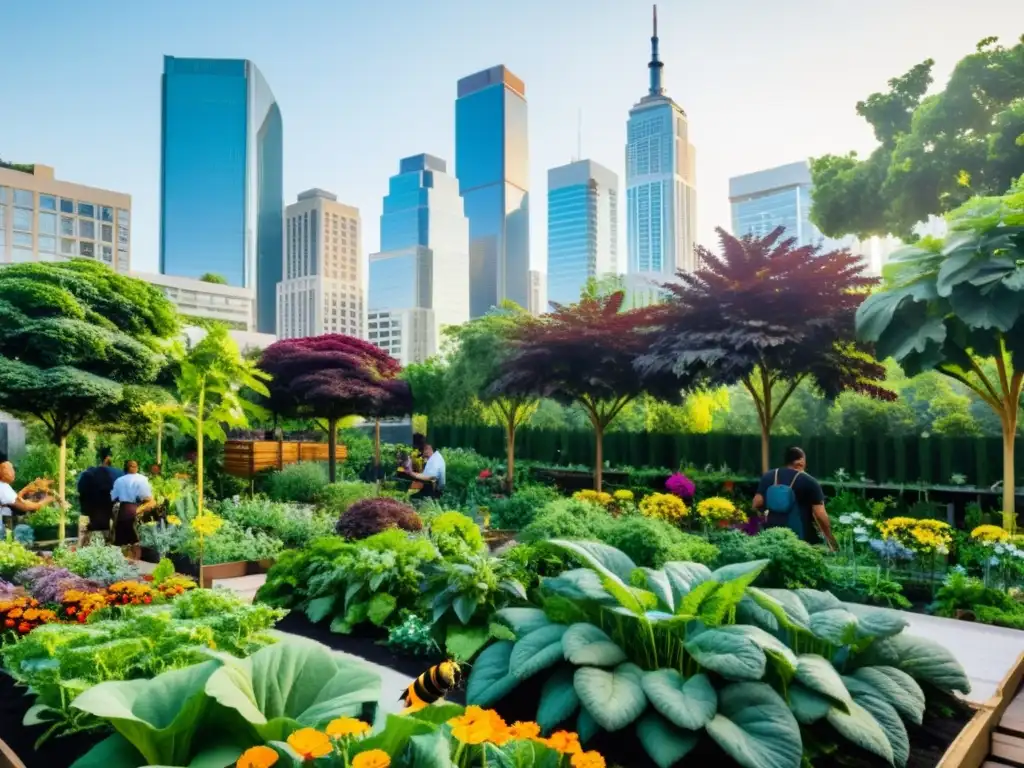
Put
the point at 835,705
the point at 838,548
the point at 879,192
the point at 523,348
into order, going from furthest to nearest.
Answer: the point at 879,192, the point at 523,348, the point at 838,548, the point at 835,705

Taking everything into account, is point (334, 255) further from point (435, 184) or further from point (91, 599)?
point (91, 599)

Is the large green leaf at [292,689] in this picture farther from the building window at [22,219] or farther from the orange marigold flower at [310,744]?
the building window at [22,219]

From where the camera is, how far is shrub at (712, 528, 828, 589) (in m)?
4.94

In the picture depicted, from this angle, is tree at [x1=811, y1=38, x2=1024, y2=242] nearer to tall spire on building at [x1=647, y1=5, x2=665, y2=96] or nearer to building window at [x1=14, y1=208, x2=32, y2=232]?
building window at [x1=14, y1=208, x2=32, y2=232]

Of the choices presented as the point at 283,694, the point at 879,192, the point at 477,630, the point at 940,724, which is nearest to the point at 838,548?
the point at 940,724

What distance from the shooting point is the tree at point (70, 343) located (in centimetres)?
809

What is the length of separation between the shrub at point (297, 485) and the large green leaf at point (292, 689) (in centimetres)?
913

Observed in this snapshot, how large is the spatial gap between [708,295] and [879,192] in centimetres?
988

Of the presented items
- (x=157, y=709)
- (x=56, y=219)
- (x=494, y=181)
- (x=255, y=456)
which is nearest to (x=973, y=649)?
(x=157, y=709)

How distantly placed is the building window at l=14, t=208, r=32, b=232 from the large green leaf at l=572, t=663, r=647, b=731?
273 feet

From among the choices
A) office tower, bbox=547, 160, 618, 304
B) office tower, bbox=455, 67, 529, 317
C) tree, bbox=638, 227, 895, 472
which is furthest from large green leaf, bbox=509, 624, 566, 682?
office tower, bbox=455, 67, 529, 317

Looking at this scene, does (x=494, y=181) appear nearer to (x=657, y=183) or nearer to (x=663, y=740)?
(x=657, y=183)

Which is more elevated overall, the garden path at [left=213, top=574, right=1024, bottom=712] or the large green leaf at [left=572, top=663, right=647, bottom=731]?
the large green leaf at [left=572, top=663, right=647, bottom=731]

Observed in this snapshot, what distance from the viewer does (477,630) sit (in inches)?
148
